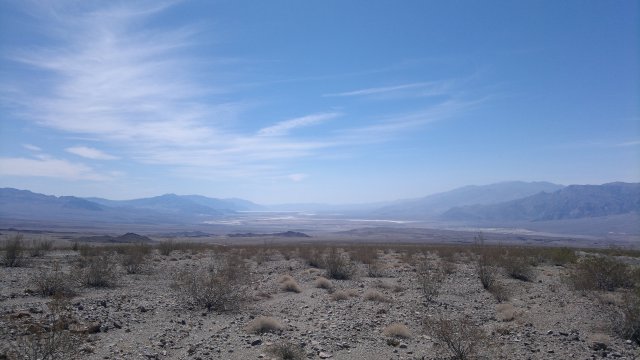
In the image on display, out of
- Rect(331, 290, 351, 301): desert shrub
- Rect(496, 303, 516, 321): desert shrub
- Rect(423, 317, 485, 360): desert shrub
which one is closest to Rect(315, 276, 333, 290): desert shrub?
Rect(331, 290, 351, 301): desert shrub

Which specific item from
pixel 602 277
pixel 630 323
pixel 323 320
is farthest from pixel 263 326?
pixel 602 277

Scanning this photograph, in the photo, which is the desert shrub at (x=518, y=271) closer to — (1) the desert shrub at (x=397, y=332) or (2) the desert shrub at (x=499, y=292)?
(2) the desert shrub at (x=499, y=292)

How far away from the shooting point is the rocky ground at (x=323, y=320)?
10.5 meters

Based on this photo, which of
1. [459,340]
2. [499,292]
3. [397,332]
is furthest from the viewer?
[499,292]

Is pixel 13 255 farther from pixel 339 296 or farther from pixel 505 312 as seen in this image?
pixel 505 312

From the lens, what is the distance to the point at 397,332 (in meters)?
11.9

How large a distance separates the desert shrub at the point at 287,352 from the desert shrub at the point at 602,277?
13206 millimetres

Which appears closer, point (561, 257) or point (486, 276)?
point (486, 276)

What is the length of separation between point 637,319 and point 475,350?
191 inches

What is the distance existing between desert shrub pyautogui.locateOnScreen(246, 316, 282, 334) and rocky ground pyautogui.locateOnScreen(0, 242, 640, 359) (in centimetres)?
8

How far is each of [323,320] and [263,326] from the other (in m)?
2.00

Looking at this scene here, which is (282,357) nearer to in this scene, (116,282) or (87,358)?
(87,358)

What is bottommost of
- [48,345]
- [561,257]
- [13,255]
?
[561,257]

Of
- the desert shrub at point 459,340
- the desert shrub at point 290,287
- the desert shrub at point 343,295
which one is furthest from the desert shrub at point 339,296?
the desert shrub at point 459,340
